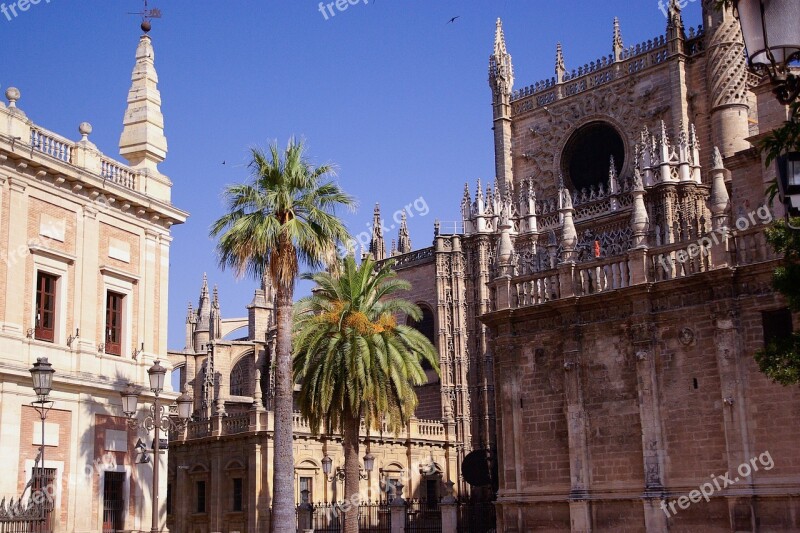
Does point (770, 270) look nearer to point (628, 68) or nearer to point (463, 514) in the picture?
point (463, 514)

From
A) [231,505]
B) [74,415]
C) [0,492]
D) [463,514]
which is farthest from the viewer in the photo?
[231,505]

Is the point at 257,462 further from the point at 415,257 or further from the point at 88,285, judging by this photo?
the point at 415,257

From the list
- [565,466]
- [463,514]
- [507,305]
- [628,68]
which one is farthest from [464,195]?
[565,466]

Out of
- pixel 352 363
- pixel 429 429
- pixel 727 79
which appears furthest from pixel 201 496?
pixel 727 79

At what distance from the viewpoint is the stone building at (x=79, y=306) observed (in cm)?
2173

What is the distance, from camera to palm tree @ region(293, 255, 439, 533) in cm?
2689

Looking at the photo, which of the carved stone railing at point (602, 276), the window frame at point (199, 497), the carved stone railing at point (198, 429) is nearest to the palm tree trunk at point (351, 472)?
the carved stone railing at point (602, 276)

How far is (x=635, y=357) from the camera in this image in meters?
23.0

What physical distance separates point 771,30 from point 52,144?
67.7ft

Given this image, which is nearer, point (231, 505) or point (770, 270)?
point (770, 270)

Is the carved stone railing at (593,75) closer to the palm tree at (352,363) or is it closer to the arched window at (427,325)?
the arched window at (427,325)

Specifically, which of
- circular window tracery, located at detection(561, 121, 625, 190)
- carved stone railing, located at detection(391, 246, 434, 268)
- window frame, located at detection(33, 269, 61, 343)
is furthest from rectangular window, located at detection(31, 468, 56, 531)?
circular window tracery, located at detection(561, 121, 625, 190)

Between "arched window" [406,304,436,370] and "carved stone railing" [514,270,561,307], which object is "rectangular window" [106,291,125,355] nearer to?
"carved stone railing" [514,270,561,307]

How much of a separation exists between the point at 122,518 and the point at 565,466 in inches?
423
